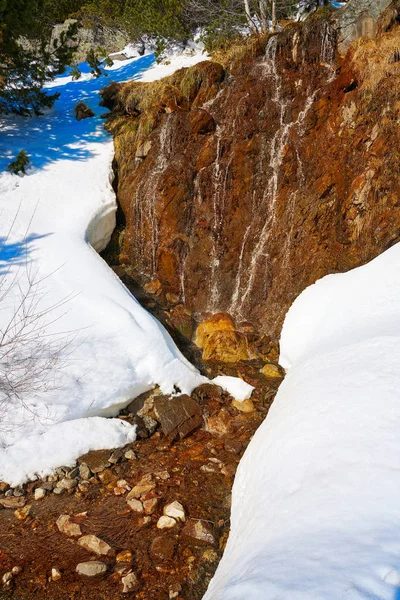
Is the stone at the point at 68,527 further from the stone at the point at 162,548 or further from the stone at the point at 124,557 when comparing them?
the stone at the point at 162,548

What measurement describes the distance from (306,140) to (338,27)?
3.43 m

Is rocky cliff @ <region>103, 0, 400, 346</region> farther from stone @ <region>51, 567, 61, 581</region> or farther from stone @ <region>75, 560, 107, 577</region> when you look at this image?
stone @ <region>51, 567, 61, 581</region>

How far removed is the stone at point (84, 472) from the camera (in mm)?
5068

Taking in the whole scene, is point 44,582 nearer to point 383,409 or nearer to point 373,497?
point 373,497

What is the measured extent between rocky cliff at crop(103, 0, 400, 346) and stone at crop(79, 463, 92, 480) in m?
Result: 4.75

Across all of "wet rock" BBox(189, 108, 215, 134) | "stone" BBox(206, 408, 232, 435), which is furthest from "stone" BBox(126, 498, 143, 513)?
"wet rock" BBox(189, 108, 215, 134)

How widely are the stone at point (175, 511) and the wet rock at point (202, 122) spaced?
9166 mm

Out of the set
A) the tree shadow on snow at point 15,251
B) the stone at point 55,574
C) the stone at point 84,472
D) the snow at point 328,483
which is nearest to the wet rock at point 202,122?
the tree shadow on snow at point 15,251

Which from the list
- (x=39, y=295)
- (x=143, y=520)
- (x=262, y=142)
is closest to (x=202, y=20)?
(x=262, y=142)

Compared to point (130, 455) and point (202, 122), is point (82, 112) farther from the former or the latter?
point (130, 455)

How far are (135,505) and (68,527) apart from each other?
760mm

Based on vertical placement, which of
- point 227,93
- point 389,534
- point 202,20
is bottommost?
point 389,534

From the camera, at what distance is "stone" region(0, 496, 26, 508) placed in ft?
15.1

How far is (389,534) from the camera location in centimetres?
212
